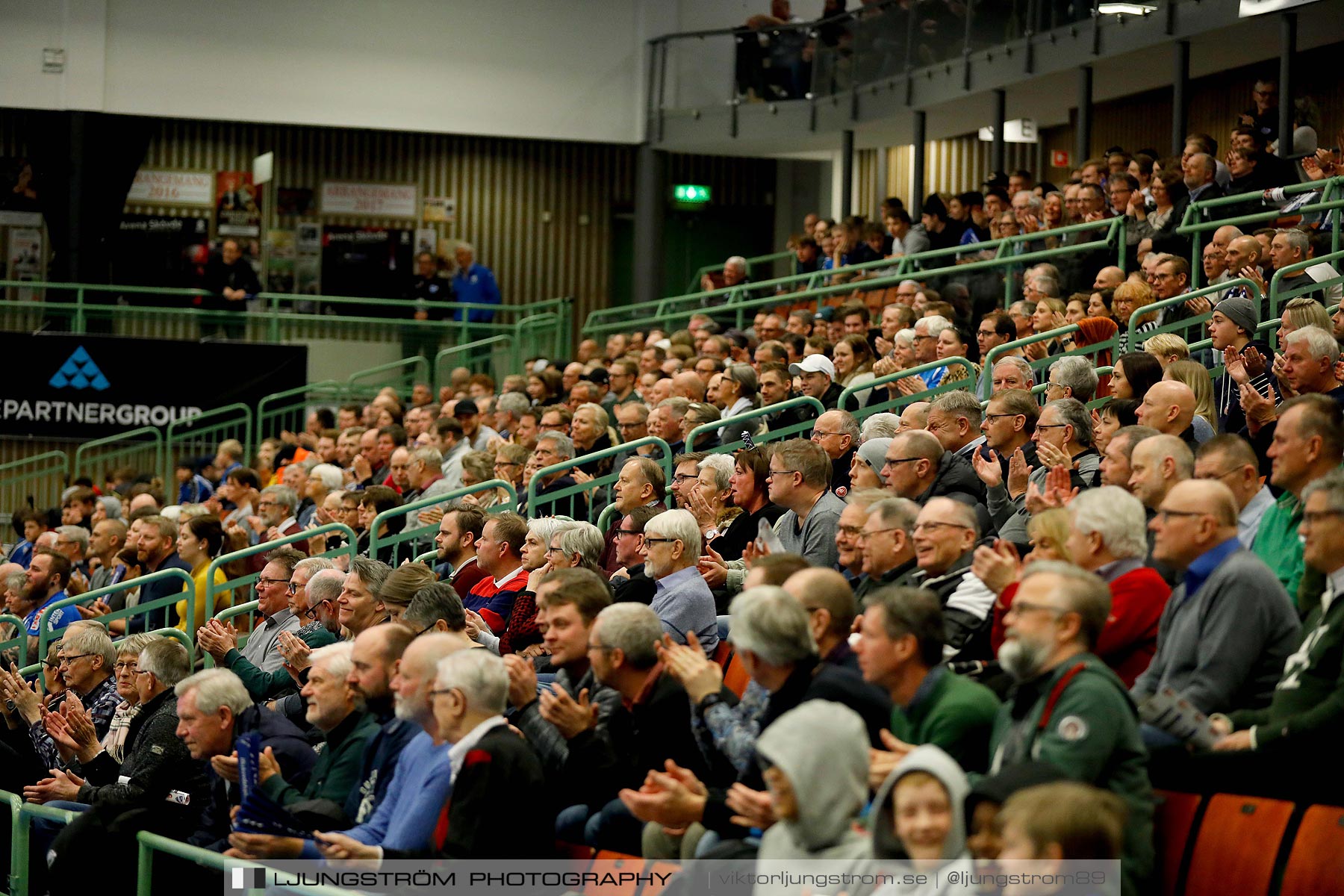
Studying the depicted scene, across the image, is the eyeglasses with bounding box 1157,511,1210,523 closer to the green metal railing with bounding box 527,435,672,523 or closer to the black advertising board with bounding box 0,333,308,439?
the green metal railing with bounding box 527,435,672,523

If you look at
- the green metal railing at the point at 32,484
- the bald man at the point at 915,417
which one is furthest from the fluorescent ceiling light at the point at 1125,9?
the green metal railing at the point at 32,484

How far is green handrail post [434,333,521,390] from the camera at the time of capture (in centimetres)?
1795

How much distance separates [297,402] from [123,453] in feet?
6.24

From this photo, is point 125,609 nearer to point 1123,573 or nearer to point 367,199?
point 1123,573

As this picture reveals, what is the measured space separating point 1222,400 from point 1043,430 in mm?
2070

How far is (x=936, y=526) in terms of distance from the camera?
543 cm

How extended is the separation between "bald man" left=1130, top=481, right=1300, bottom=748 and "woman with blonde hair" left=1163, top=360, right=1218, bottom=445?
→ 2.35 meters

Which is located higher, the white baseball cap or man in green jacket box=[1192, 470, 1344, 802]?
the white baseball cap

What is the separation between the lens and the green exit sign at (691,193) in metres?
21.7

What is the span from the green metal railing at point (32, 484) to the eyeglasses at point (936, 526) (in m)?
14.1

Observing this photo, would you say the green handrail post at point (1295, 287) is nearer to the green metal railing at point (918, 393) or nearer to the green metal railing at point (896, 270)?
the green metal railing at point (918, 393)

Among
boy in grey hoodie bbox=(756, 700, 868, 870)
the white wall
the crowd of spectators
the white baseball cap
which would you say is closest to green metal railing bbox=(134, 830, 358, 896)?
the crowd of spectators

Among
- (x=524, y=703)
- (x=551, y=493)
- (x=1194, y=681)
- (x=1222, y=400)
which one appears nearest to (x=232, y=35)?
(x=551, y=493)

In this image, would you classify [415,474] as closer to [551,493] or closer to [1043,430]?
[551,493]
